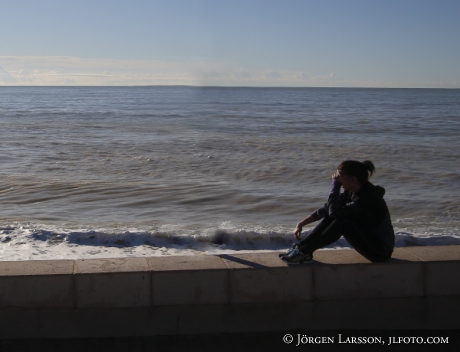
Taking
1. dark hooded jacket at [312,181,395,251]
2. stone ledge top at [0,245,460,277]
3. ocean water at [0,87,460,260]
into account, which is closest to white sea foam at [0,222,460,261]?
ocean water at [0,87,460,260]

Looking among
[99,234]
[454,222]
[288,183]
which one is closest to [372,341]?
[99,234]

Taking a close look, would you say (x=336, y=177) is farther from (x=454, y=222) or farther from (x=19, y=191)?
(x=19, y=191)

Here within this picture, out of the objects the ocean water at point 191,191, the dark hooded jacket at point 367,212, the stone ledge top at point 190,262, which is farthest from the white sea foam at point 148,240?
the dark hooded jacket at point 367,212

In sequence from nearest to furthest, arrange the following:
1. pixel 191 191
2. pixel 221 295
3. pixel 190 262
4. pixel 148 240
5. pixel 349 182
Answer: pixel 221 295 → pixel 190 262 → pixel 349 182 → pixel 148 240 → pixel 191 191

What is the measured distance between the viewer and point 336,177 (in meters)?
4.30

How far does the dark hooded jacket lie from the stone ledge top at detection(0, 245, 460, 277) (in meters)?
0.21

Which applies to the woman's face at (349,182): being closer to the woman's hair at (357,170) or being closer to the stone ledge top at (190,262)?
the woman's hair at (357,170)

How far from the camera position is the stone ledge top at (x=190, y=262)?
3.90 metres

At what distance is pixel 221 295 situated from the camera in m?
3.92

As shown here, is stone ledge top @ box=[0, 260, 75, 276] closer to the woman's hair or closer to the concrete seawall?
the concrete seawall

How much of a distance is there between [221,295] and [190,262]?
36 centimetres

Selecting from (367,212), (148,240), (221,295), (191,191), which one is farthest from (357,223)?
(191,191)

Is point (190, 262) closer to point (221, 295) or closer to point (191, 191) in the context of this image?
point (221, 295)

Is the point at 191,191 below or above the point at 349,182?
below
